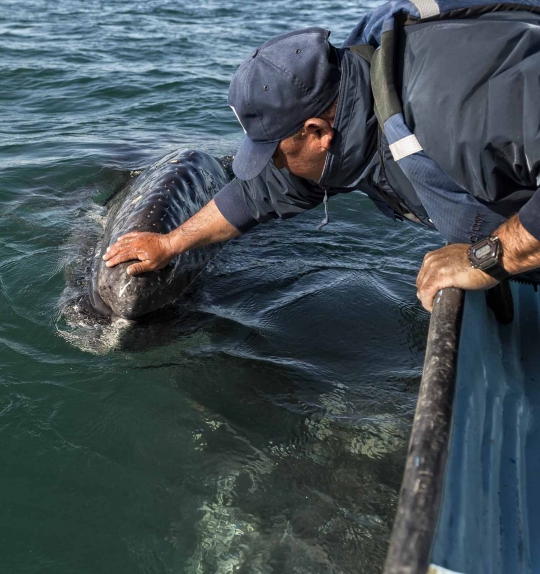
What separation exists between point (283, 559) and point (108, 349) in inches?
82.9

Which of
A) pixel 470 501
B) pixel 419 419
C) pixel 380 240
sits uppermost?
pixel 419 419

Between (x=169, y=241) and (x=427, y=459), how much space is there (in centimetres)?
289

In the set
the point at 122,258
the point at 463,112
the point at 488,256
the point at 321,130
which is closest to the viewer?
the point at 463,112

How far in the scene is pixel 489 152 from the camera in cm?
305

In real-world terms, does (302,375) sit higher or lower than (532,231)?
lower

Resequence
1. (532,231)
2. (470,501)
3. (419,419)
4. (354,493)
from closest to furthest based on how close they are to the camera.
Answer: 1. (419,419)
2. (470,501)
3. (532,231)
4. (354,493)

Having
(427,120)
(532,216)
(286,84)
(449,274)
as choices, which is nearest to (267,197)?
(286,84)

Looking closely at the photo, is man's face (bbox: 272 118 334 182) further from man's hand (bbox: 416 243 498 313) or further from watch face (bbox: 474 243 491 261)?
watch face (bbox: 474 243 491 261)

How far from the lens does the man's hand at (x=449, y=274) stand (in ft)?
11.4

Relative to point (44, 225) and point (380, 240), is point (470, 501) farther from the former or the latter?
point (44, 225)

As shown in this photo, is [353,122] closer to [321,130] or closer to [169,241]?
[321,130]

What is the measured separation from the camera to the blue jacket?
2.95m

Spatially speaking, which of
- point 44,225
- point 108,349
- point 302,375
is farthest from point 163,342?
point 44,225

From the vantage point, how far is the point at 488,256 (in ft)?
10.9
